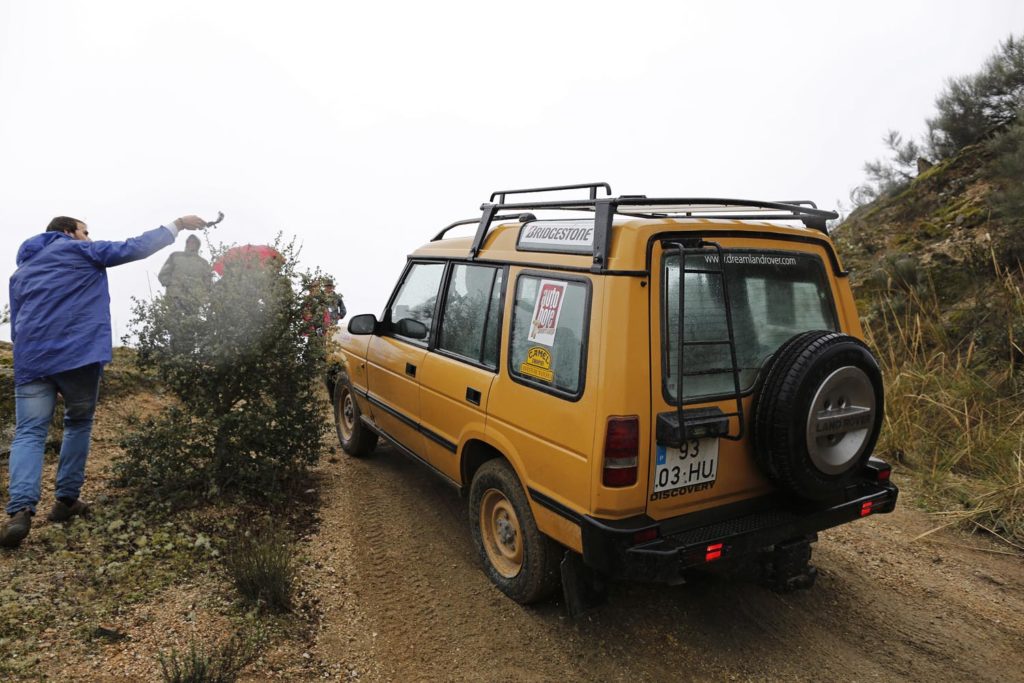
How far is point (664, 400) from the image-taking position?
279cm

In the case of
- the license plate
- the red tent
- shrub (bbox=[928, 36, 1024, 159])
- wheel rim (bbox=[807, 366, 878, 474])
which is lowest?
the license plate

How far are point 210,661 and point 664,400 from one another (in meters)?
2.15

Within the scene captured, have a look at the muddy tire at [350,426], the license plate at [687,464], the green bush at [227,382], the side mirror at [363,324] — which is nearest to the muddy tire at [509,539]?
the license plate at [687,464]

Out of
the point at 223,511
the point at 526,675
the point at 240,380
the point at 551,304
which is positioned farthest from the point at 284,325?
the point at 526,675

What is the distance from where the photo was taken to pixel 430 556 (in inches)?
158

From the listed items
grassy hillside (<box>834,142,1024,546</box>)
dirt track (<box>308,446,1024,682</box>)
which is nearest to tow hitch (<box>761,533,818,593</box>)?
dirt track (<box>308,446,1024,682</box>)

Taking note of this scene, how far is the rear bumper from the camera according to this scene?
2.72 metres

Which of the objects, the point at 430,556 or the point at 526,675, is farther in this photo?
the point at 430,556

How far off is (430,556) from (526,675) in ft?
3.87

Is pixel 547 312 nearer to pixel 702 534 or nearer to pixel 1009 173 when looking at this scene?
pixel 702 534

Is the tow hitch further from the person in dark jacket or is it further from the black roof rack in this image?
the person in dark jacket

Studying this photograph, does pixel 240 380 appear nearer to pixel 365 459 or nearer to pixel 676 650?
pixel 365 459

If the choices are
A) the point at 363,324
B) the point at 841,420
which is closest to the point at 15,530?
the point at 363,324

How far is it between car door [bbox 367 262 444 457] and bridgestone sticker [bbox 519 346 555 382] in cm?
117
